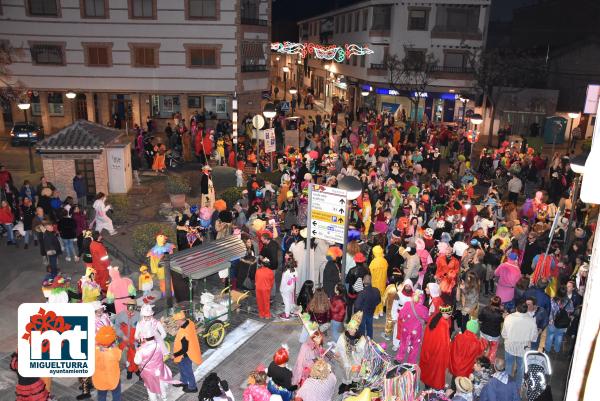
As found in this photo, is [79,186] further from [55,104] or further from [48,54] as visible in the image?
[55,104]

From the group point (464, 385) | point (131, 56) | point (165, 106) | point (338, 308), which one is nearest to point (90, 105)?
point (131, 56)

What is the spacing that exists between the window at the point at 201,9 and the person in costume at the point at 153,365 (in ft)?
88.3

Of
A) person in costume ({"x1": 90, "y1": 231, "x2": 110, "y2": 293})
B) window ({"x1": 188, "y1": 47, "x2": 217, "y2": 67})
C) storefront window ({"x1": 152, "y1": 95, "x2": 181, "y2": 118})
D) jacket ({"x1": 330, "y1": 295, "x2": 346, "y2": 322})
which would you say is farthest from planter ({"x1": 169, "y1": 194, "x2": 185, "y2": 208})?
storefront window ({"x1": 152, "y1": 95, "x2": 181, "y2": 118})

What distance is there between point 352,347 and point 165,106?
28.2m

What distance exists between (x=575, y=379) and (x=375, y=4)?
1664 inches

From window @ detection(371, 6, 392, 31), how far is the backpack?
34.8 metres

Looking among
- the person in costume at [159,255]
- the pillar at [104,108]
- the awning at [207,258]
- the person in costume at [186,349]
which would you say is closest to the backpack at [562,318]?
the awning at [207,258]

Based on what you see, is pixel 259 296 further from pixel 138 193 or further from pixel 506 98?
pixel 506 98

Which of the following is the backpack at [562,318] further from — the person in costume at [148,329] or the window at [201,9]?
the window at [201,9]

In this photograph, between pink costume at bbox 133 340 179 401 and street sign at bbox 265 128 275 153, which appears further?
street sign at bbox 265 128 275 153

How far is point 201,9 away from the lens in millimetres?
31500

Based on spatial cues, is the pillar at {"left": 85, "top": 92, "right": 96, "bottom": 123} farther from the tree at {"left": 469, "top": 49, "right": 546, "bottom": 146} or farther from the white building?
the tree at {"left": 469, "top": 49, "right": 546, "bottom": 146}

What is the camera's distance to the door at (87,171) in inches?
753

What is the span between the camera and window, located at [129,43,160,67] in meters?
31.9
